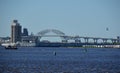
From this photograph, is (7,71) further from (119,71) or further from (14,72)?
(119,71)

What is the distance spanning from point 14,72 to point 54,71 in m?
5.16

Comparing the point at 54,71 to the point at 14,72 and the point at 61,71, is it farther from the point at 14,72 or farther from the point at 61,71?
the point at 14,72

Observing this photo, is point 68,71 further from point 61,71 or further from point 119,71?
point 119,71

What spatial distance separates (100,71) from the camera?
66375 millimetres

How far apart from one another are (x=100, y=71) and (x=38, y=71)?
25.8 feet

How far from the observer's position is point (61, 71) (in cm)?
6625

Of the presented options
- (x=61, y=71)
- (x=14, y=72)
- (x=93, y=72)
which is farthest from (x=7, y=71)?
(x=93, y=72)

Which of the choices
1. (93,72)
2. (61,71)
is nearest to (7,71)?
(61,71)

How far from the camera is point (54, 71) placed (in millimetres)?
66188

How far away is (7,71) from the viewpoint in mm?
66375

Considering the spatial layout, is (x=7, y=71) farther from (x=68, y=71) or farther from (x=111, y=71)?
(x=111, y=71)

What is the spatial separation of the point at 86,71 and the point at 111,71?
316cm

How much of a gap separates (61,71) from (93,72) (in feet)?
14.0

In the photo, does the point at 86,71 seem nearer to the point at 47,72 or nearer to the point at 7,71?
the point at 47,72
